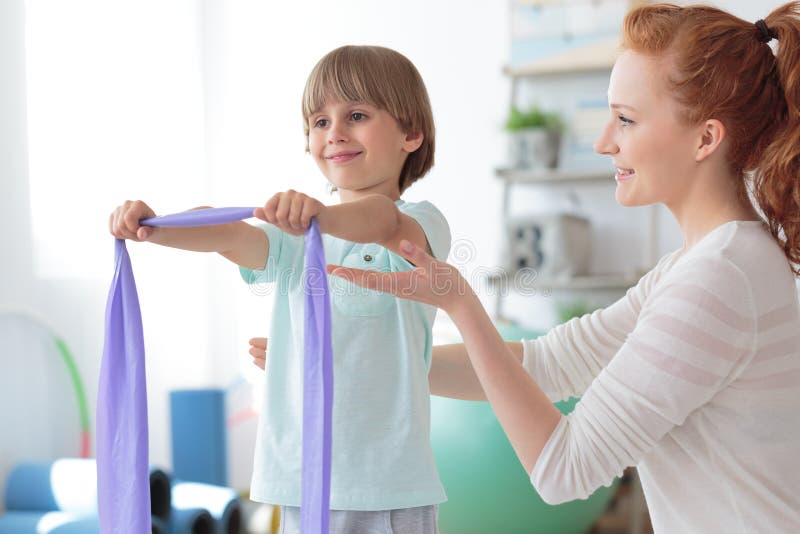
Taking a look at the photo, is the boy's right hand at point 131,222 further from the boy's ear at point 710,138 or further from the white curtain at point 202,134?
the white curtain at point 202,134

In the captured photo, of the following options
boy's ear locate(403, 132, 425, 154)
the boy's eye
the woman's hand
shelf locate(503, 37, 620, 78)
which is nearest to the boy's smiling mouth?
boy's ear locate(403, 132, 425, 154)

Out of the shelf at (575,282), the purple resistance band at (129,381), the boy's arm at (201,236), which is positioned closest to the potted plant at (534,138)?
the shelf at (575,282)

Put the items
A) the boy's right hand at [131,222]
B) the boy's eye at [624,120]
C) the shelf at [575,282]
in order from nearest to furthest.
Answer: the boy's right hand at [131,222] → the boy's eye at [624,120] → the shelf at [575,282]

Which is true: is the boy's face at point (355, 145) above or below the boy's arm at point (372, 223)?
above

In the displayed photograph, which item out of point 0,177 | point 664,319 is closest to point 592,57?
point 0,177

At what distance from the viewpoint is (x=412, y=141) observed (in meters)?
1.36

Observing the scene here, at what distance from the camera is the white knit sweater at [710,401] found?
105 cm

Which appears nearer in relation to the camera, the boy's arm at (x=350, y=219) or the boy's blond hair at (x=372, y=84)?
the boy's arm at (x=350, y=219)

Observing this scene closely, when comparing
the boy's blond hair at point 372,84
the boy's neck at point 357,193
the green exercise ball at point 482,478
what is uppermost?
the boy's blond hair at point 372,84

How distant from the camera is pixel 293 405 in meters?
1.20

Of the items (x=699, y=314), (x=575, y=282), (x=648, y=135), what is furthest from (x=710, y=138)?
(x=575, y=282)

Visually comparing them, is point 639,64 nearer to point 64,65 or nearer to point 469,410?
point 469,410

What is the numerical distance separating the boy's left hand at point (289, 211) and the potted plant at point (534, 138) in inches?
92.1

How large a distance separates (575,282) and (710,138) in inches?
79.5
